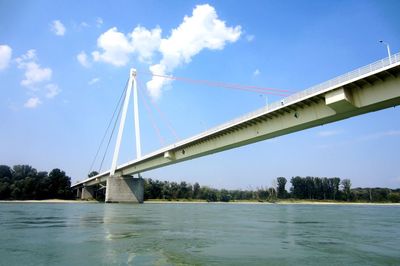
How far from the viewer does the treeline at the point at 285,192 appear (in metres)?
137

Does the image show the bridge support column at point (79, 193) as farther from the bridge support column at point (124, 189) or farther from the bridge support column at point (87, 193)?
the bridge support column at point (124, 189)

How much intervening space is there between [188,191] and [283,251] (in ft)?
434

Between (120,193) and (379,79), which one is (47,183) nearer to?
(120,193)

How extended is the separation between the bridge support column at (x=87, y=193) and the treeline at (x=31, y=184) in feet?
14.5

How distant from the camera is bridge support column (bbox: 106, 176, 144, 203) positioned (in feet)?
289

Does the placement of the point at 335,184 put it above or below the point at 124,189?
above

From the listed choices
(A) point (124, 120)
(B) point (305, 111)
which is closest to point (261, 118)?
(B) point (305, 111)

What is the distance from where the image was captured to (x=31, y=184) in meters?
111

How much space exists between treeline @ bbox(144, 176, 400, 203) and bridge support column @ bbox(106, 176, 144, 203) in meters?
39.1

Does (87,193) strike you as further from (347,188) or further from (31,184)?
(347,188)

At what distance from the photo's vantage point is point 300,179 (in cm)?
16412

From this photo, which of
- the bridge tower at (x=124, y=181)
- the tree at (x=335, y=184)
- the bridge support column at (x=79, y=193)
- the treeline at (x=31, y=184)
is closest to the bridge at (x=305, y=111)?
the bridge tower at (x=124, y=181)

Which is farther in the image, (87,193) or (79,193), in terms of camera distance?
(79,193)

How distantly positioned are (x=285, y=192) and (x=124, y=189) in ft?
325
